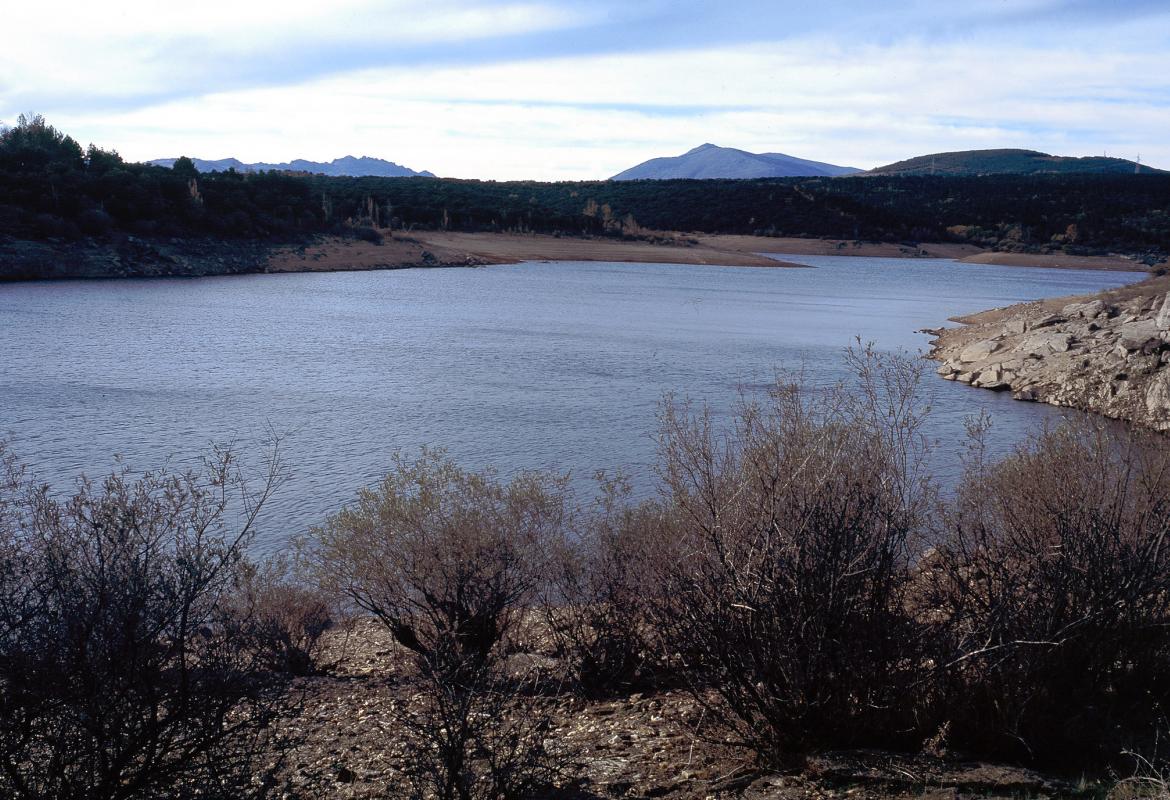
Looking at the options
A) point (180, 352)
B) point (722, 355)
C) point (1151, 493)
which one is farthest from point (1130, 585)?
point (180, 352)

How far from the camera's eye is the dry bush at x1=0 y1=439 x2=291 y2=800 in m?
5.05

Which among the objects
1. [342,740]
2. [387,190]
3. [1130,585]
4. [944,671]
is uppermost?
[387,190]

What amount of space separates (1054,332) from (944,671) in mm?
24165

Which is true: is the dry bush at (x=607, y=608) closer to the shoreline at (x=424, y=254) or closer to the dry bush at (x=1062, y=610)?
the dry bush at (x=1062, y=610)

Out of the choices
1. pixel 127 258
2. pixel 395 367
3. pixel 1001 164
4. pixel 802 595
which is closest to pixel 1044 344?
pixel 395 367

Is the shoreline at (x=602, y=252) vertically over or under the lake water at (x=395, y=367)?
over

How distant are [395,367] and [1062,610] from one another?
20545 millimetres

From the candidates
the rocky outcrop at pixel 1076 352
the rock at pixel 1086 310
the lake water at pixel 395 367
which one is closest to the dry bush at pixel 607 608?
the lake water at pixel 395 367

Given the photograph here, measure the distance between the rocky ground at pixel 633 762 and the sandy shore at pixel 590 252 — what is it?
51.0 metres

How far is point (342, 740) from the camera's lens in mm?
7188


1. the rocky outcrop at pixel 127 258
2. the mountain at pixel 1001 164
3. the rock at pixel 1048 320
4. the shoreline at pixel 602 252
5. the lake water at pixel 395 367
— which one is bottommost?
the lake water at pixel 395 367

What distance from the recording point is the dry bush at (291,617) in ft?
27.0

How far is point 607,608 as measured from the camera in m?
8.52

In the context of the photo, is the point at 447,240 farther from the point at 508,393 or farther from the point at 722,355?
the point at 508,393
